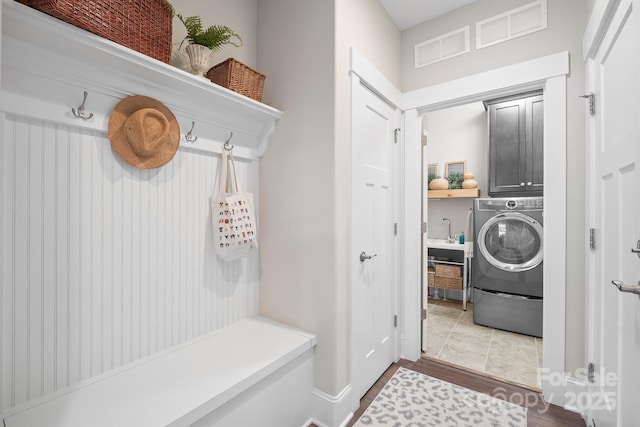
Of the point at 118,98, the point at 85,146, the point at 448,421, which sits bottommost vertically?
the point at 448,421

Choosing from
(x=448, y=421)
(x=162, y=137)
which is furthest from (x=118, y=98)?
(x=448, y=421)

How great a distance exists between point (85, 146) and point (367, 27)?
1.72 meters

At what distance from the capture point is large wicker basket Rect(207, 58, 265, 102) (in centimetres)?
156

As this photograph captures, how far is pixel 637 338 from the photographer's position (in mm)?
1042

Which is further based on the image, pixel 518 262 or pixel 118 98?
pixel 518 262

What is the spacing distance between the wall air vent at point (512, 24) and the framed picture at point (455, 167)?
2.17 meters

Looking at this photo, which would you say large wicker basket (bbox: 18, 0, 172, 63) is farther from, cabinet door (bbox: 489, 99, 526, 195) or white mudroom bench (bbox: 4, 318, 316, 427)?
cabinet door (bbox: 489, 99, 526, 195)

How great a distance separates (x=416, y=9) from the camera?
2.20 meters

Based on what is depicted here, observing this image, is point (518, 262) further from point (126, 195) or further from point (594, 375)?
point (126, 195)

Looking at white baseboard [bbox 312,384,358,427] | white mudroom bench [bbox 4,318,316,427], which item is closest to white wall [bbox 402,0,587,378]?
white baseboard [bbox 312,384,358,427]

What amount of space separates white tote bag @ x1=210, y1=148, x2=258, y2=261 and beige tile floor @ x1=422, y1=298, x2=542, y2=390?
1.78m

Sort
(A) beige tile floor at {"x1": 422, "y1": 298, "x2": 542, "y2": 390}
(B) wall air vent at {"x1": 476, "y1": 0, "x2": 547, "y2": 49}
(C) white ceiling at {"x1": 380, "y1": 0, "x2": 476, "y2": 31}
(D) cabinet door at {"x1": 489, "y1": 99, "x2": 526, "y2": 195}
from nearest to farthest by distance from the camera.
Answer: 1. (B) wall air vent at {"x1": 476, "y1": 0, "x2": 547, "y2": 49}
2. (C) white ceiling at {"x1": 380, "y1": 0, "x2": 476, "y2": 31}
3. (A) beige tile floor at {"x1": 422, "y1": 298, "x2": 542, "y2": 390}
4. (D) cabinet door at {"x1": 489, "y1": 99, "x2": 526, "y2": 195}

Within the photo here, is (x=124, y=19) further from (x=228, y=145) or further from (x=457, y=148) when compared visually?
(x=457, y=148)

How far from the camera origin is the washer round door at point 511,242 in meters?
2.89
